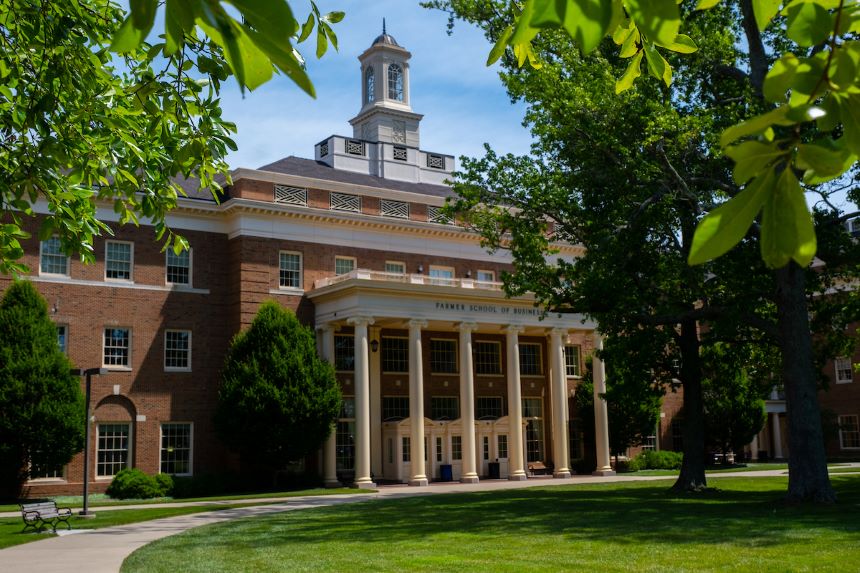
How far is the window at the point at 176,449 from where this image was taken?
128 ft

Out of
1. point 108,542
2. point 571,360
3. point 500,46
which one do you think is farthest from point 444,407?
point 500,46

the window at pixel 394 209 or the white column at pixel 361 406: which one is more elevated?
the window at pixel 394 209

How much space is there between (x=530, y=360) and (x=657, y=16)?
49058 mm

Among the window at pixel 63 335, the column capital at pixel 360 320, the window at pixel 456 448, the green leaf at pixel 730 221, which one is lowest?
the window at pixel 456 448

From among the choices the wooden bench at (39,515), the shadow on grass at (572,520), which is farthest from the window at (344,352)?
the wooden bench at (39,515)

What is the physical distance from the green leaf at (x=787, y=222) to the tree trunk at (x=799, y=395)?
23.0 meters

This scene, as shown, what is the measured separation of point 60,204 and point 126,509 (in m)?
21.3

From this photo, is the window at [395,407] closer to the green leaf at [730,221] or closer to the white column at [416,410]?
the white column at [416,410]

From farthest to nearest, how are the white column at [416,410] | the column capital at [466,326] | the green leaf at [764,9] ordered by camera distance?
the column capital at [466,326] < the white column at [416,410] < the green leaf at [764,9]

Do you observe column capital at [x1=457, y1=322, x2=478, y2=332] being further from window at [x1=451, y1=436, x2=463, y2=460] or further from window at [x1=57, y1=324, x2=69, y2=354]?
window at [x1=57, y1=324, x2=69, y2=354]

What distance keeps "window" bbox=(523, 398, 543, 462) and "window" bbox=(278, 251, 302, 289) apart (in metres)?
14.8

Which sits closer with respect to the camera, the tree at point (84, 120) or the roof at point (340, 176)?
the tree at point (84, 120)

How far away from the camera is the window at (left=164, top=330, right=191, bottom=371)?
40062mm

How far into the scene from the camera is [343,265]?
145 feet
